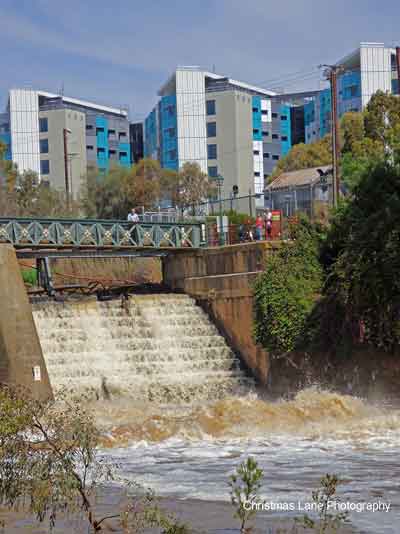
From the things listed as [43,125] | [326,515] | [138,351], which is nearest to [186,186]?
[43,125]

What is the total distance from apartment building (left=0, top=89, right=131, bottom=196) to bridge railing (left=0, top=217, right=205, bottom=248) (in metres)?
59.6

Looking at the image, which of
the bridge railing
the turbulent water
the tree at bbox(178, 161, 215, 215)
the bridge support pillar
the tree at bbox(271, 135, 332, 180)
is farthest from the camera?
the tree at bbox(271, 135, 332, 180)

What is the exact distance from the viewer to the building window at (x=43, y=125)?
101188mm

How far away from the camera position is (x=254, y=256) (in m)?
35.1

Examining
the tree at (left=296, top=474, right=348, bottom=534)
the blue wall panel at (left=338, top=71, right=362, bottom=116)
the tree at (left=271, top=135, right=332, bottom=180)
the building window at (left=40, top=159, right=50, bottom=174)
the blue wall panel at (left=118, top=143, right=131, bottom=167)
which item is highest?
the blue wall panel at (left=338, top=71, right=362, bottom=116)

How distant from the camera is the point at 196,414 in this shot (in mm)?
25875

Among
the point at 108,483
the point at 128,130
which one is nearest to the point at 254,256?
the point at 108,483

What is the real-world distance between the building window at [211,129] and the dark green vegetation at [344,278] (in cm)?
6224

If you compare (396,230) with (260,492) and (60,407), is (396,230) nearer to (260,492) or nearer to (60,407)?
(60,407)

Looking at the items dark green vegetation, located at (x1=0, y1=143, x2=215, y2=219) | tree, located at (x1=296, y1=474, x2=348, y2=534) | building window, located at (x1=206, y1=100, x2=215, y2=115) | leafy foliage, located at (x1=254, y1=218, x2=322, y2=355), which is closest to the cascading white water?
leafy foliage, located at (x1=254, y1=218, x2=322, y2=355)

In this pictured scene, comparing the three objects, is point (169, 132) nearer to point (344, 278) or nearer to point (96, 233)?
point (96, 233)

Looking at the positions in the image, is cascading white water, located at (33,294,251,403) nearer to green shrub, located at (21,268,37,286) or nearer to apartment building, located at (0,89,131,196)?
green shrub, located at (21,268,37,286)

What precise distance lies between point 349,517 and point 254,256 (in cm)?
2182

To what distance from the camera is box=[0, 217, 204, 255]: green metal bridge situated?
34.2 m
